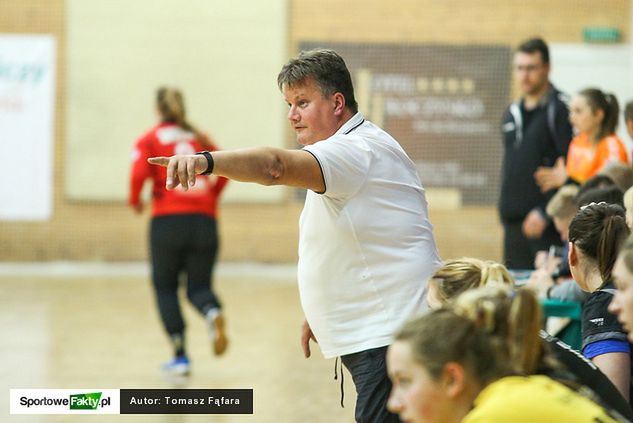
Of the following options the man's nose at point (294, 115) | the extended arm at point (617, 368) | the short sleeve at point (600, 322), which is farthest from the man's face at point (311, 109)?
the extended arm at point (617, 368)

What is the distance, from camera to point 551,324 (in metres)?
5.33

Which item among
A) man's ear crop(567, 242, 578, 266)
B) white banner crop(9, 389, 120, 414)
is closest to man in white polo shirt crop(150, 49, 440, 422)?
man's ear crop(567, 242, 578, 266)

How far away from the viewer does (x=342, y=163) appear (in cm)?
285

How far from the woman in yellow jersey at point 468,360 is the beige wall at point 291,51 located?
10.3 meters

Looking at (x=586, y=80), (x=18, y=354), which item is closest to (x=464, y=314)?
(x=18, y=354)

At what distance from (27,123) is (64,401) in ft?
25.2

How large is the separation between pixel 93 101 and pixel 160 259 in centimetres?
623

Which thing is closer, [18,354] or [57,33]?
[18,354]

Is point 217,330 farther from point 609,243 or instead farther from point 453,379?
point 453,379

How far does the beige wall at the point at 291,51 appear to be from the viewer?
12.3m

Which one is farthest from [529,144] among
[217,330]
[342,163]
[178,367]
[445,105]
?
[445,105]

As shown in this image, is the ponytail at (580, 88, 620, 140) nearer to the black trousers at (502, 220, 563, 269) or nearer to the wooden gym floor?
the black trousers at (502, 220, 563, 269)

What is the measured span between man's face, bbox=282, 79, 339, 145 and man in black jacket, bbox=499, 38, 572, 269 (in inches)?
129

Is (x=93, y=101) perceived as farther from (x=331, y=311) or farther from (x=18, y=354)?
(x=331, y=311)
